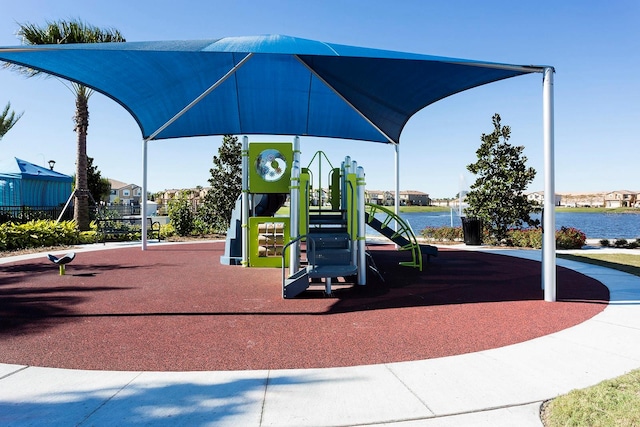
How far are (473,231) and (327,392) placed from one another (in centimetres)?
1471

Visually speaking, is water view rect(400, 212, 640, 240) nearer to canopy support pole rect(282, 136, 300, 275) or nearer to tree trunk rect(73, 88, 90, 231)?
canopy support pole rect(282, 136, 300, 275)

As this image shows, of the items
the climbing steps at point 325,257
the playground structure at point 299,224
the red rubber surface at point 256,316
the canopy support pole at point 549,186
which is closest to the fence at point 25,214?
the red rubber surface at point 256,316

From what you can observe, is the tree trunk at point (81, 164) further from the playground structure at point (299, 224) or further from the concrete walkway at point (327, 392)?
the concrete walkway at point (327, 392)

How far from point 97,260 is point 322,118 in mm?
8658

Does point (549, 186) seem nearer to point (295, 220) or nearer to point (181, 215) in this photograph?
point (295, 220)

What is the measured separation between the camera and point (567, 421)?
9.21ft

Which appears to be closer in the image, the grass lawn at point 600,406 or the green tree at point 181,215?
the grass lawn at point 600,406

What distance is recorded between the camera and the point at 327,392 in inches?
131

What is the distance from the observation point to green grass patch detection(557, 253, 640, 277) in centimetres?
1019

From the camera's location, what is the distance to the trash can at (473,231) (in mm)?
16625

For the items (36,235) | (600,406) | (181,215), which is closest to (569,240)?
(600,406)

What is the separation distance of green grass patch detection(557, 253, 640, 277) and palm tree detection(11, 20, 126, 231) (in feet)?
60.8

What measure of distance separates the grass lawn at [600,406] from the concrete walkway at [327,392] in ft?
0.43

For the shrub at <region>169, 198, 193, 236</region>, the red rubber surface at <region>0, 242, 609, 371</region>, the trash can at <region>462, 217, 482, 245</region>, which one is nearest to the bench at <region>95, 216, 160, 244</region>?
the shrub at <region>169, 198, 193, 236</region>
